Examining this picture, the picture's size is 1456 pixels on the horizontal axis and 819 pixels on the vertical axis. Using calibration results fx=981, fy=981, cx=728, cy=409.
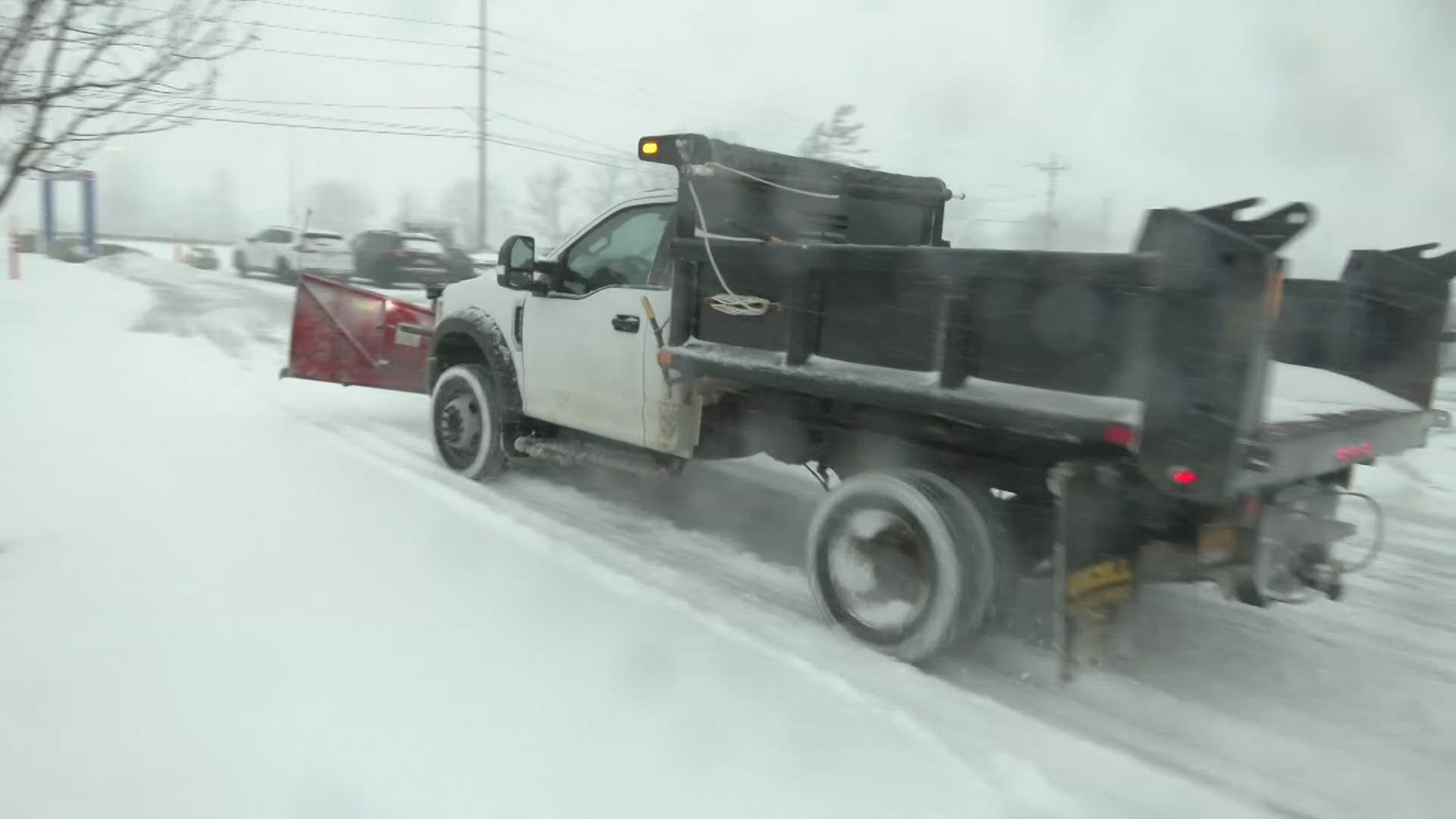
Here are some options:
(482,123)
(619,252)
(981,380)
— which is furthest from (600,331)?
(482,123)

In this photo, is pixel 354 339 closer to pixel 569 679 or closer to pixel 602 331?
pixel 602 331

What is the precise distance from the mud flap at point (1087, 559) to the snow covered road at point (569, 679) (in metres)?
0.29

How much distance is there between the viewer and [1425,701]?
3.60m

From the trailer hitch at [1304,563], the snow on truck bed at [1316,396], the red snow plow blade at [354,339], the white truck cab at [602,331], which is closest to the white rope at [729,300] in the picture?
the white truck cab at [602,331]

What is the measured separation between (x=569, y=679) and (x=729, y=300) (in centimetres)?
176

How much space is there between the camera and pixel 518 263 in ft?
18.0

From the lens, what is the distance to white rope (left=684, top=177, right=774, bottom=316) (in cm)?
413

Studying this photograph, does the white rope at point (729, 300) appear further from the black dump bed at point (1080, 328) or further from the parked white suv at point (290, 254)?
the parked white suv at point (290, 254)

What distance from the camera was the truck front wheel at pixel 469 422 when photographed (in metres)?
5.97

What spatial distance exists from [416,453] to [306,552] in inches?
96.6

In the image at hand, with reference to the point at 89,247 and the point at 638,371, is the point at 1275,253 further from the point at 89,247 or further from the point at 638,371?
the point at 89,247

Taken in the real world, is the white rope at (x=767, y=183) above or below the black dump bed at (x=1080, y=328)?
above

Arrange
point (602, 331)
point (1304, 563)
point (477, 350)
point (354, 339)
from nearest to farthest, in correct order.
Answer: point (1304, 563) < point (602, 331) < point (477, 350) < point (354, 339)

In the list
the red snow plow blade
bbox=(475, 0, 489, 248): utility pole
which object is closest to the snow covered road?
→ the red snow plow blade
